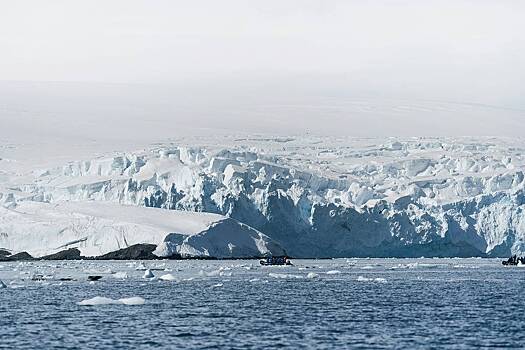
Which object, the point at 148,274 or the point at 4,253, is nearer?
the point at 148,274

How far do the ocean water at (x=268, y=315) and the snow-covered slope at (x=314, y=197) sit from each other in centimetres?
6119

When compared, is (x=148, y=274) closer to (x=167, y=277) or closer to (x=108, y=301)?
(x=167, y=277)

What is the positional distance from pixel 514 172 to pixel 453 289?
8246cm

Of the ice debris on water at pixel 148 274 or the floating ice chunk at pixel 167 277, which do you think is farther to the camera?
the ice debris on water at pixel 148 274

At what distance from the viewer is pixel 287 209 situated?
121 meters

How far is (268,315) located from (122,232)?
229 ft

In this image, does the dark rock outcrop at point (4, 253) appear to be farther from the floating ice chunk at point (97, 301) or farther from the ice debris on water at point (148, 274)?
the floating ice chunk at point (97, 301)

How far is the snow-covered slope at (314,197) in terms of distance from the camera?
12112 cm

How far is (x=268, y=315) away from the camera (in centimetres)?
3691

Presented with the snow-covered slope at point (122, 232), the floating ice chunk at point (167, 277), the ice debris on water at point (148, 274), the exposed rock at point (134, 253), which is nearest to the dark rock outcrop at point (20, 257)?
the snow-covered slope at point (122, 232)

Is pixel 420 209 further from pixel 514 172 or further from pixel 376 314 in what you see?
pixel 376 314

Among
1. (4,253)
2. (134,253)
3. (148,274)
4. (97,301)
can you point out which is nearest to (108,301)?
(97,301)

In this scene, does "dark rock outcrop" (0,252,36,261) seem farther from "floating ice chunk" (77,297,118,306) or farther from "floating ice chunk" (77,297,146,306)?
"floating ice chunk" (77,297,118,306)

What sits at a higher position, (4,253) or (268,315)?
(268,315)
